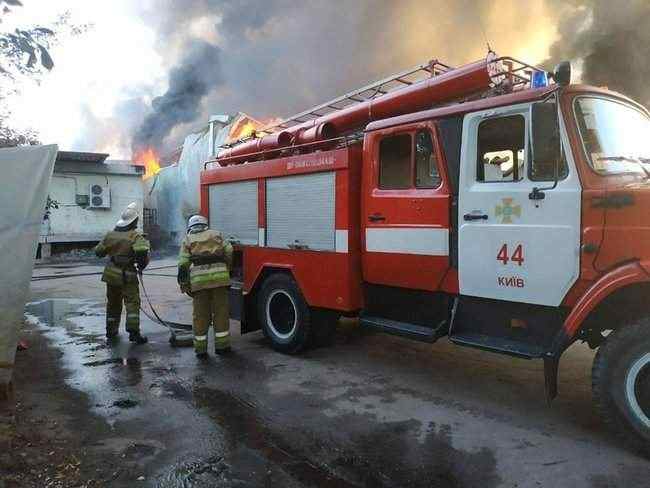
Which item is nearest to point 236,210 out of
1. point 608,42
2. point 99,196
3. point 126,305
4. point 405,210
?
point 126,305

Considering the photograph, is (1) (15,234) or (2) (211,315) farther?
(2) (211,315)

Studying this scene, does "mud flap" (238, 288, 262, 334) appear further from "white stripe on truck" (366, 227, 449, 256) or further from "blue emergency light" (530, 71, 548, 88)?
"blue emergency light" (530, 71, 548, 88)

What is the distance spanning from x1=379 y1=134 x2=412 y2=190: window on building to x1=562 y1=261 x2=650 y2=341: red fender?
170cm

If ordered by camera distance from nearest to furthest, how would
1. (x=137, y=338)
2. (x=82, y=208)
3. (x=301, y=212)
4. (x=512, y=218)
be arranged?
(x=512, y=218) → (x=301, y=212) → (x=137, y=338) → (x=82, y=208)

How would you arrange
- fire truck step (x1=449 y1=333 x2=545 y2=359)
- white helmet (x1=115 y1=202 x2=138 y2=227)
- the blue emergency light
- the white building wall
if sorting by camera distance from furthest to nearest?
→ the white building wall
white helmet (x1=115 y1=202 x2=138 y2=227)
the blue emergency light
fire truck step (x1=449 y1=333 x2=545 y2=359)

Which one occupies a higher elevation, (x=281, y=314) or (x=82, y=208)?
(x=82, y=208)

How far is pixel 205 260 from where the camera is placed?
17.7ft

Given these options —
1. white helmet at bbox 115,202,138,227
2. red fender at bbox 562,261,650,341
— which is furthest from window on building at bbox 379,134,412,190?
white helmet at bbox 115,202,138,227

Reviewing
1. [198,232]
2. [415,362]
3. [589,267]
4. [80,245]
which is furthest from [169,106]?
[589,267]

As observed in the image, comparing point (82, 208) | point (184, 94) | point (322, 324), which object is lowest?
→ point (322, 324)

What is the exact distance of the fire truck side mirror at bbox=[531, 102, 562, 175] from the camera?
3400 mm

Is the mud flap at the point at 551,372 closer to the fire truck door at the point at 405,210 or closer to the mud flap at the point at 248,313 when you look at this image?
the fire truck door at the point at 405,210

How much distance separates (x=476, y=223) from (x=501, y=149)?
619 millimetres

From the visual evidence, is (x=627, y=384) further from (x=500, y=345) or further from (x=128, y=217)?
(x=128, y=217)
